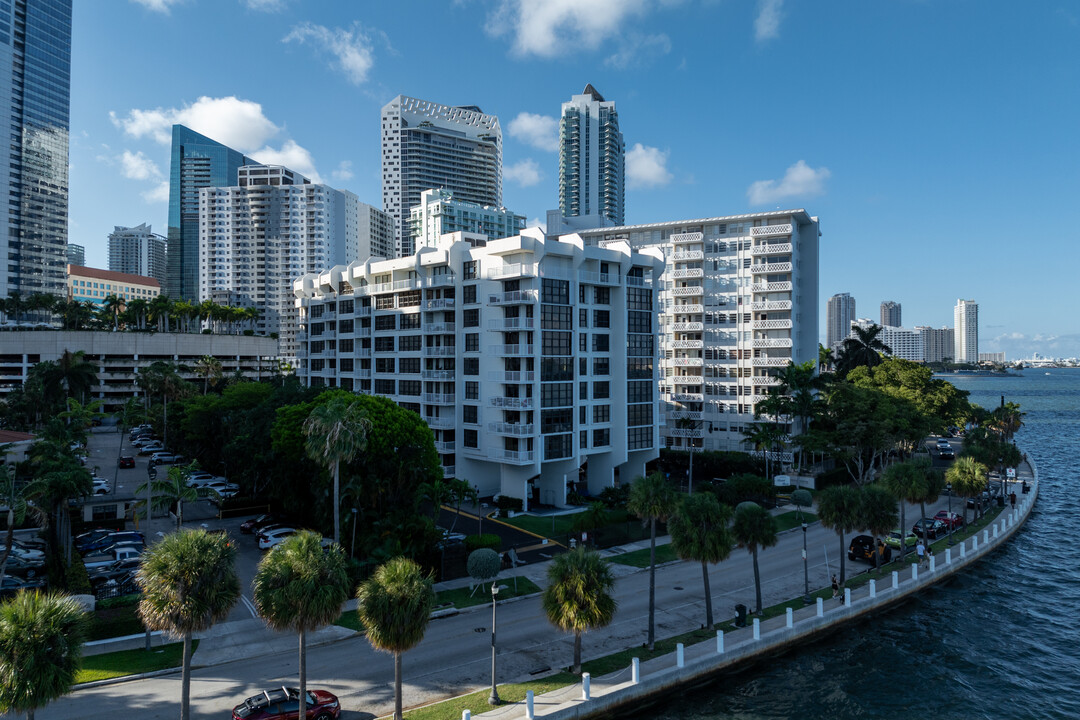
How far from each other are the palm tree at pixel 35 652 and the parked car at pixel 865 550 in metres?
48.1

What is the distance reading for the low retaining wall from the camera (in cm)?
2662

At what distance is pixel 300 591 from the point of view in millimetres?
22734

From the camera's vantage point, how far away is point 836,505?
4191 centimetres

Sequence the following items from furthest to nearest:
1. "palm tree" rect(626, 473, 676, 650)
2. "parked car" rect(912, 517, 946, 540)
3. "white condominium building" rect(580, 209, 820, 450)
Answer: "white condominium building" rect(580, 209, 820, 450)
"parked car" rect(912, 517, 946, 540)
"palm tree" rect(626, 473, 676, 650)

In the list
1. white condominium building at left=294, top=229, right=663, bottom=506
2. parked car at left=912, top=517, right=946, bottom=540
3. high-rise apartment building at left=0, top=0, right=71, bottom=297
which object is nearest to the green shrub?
white condominium building at left=294, top=229, right=663, bottom=506

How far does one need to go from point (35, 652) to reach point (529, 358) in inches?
1928

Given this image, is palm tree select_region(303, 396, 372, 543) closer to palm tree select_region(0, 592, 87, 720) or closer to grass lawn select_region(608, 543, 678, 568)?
palm tree select_region(0, 592, 87, 720)

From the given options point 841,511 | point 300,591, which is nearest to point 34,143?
point 300,591

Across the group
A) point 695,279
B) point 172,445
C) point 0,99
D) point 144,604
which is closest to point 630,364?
point 695,279

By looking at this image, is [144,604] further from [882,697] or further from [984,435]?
[984,435]

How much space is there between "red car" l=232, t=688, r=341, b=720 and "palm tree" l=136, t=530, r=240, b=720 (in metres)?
2.32

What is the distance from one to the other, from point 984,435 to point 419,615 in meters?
80.9

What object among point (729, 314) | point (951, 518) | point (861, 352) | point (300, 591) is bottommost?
point (951, 518)

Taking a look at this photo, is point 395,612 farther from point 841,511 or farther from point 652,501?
point 841,511
